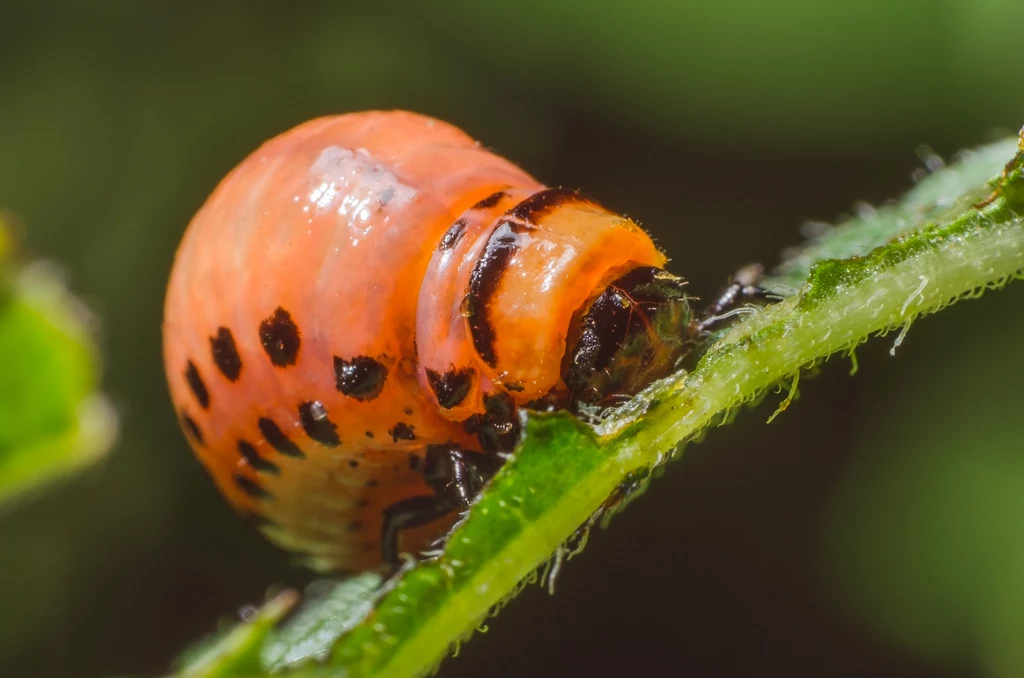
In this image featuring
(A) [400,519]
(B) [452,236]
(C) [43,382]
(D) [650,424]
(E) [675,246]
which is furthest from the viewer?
(E) [675,246]

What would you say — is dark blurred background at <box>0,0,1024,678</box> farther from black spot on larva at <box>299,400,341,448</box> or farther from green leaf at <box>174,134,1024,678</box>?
green leaf at <box>174,134,1024,678</box>

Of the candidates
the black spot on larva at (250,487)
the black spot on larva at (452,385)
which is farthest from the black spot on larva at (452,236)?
the black spot on larva at (250,487)

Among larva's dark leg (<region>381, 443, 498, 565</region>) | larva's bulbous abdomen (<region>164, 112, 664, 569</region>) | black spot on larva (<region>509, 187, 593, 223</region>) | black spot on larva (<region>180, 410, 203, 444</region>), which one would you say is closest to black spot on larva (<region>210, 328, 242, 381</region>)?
larva's bulbous abdomen (<region>164, 112, 664, 569</region>)

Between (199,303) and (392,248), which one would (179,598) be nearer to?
(199,303)

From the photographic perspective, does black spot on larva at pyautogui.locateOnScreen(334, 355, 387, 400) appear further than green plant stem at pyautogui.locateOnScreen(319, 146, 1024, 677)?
Yes

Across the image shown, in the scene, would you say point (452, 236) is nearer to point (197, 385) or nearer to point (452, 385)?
point (452, 385)

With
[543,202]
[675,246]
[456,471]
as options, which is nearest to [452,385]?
[456,471]

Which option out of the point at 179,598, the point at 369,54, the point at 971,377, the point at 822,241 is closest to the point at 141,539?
the point at 179,598

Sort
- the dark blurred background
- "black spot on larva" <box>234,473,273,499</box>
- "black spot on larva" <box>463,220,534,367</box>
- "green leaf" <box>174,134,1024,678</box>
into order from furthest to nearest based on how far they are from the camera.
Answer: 1. the dark blurred background
2. "black spot on larva" <box>234,473,273,499</box>
3. "black spot on larva" <box>463,220,534,367</box>
4. "green leaf" <box>174,134,1024,678</box>

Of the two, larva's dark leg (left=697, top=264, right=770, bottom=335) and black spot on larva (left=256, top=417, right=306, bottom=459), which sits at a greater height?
black spot on larva (left=256, top=417, right=306, bottom=459)
